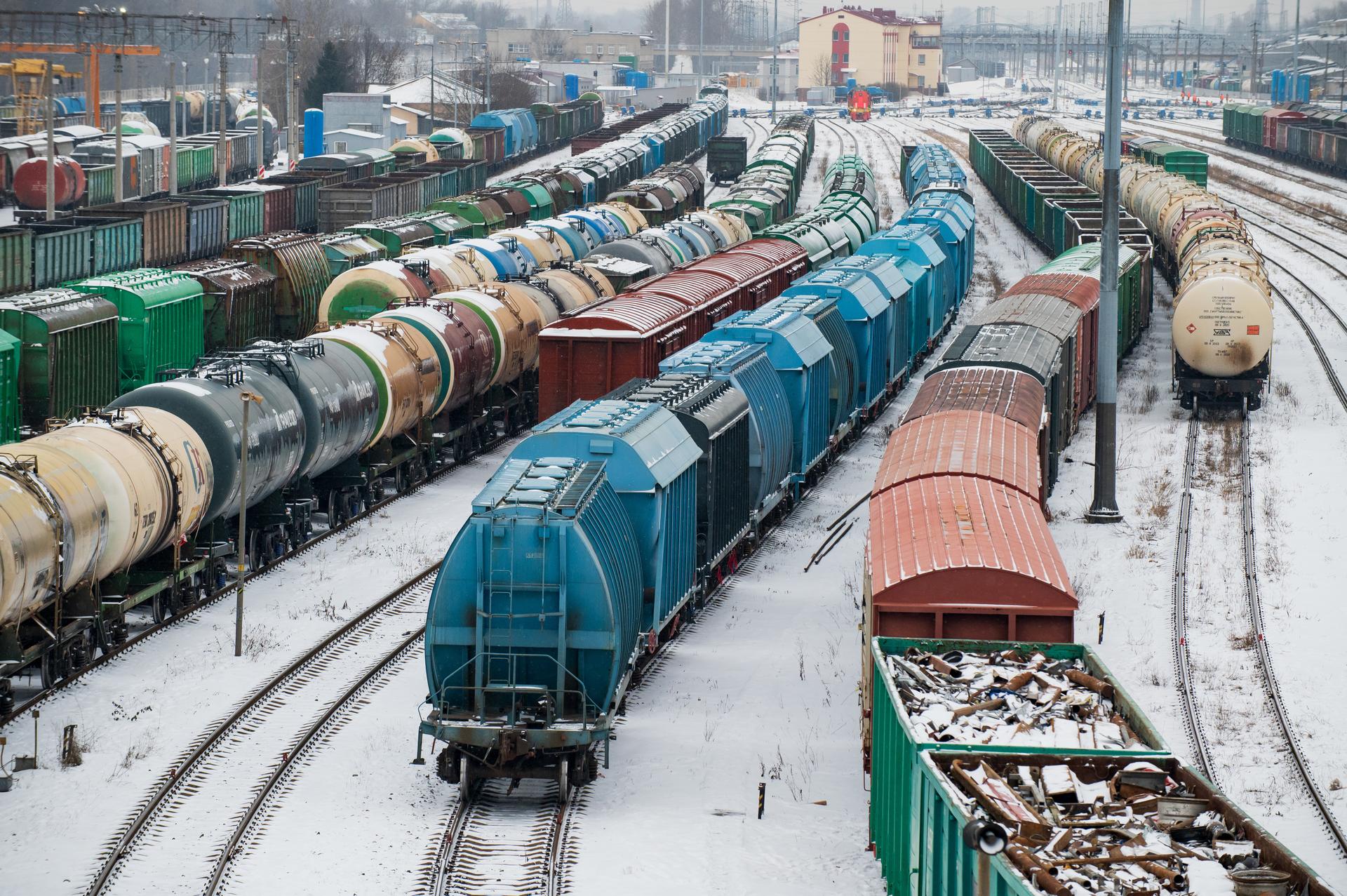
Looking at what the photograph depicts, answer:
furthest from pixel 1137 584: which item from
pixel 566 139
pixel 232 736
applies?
pixel 566 139

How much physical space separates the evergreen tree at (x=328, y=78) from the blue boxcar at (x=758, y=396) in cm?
9577

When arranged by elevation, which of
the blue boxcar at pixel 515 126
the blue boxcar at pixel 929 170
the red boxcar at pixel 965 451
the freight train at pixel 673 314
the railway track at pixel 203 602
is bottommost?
the railway track at pixel 203 602

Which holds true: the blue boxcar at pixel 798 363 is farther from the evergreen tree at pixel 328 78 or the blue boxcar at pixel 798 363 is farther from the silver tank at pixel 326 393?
the evergreen tree at pixel 328 78

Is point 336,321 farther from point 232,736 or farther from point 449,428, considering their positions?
point 232,736

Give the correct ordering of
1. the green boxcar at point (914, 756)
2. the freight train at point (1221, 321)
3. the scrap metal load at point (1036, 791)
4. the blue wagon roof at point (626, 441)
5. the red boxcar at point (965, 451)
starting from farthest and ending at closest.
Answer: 1. the freight train at point (1221, 321)
2. the red boxcar at point (965, 451)
3. the blue wagon roof at point (626, 441)
4. the green boxcar at point (914, 756)
5. the scrap metal load at point (1036, 791)

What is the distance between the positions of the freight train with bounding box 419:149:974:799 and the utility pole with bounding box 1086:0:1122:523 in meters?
4.95

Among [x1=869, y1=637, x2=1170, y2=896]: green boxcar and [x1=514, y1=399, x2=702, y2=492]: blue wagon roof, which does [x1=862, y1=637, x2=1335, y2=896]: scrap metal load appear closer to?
[x1=869, y1=637, x2=1170, y2=896]: green boxcar

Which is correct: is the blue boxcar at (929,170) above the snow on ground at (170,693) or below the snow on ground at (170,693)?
above

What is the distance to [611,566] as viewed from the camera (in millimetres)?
18656

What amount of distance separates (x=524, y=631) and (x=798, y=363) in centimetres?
1240

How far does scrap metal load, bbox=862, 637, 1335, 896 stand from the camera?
11156 millimetres

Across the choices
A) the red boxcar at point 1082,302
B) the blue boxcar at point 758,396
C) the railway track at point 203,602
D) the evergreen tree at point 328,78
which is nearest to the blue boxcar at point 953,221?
the red boxcar at point 1082,302

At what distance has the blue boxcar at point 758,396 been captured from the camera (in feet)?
87.4

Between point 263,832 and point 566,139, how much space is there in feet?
355
